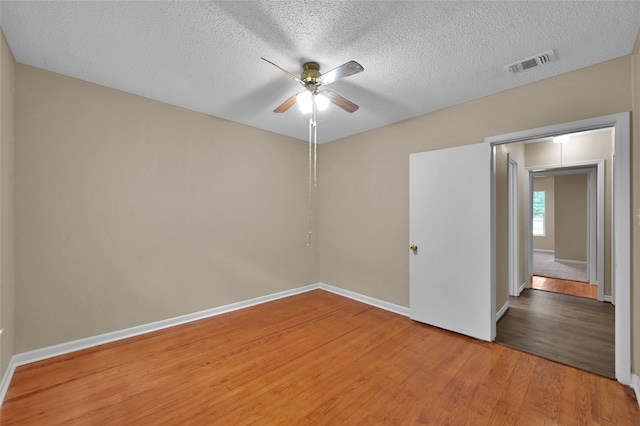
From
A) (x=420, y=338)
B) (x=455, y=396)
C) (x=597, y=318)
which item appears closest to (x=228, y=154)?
(x=420, y=338)

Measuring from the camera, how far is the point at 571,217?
273 inches

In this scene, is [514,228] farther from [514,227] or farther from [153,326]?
[153,326]

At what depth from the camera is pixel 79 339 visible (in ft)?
8.23

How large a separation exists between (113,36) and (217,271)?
2.62 m

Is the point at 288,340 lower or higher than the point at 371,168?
lower

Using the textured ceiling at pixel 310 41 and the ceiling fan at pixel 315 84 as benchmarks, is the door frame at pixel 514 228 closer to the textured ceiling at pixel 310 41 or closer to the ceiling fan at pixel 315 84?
the textured ceiling at pixel 310 41

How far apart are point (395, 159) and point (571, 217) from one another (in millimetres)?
6666

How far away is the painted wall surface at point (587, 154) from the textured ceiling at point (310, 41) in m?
2.86

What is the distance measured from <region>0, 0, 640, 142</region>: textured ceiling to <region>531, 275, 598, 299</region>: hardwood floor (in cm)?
392

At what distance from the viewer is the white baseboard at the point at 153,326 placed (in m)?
2.23

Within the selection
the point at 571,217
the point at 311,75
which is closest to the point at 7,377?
the point at 311,75

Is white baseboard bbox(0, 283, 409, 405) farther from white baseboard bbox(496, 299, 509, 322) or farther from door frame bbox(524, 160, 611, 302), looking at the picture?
door frame bbox(524, 160, 611, 302)

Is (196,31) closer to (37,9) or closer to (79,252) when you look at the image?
(37,9)

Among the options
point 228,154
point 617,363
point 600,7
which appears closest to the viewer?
point 600,7
